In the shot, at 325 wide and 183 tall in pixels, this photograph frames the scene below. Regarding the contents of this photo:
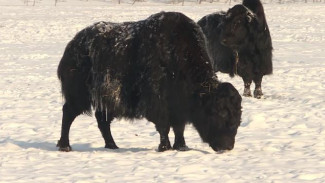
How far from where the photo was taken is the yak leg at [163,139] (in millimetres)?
8078

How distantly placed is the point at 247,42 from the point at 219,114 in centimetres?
565

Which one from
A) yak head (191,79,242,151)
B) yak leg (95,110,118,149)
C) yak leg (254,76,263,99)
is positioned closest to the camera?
yak head (191,79,242,151)

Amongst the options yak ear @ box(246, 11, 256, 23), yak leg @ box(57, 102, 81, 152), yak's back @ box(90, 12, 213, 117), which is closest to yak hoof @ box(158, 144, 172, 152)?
yak's back @ box(90, 12, 213, 117)

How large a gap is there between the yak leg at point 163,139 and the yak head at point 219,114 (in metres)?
0.55

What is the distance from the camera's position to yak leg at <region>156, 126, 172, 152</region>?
8.08 m

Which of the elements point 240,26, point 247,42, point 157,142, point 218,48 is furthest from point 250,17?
point 157,142

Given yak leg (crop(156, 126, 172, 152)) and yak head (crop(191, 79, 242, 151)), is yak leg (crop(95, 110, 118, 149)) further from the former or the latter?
yak head (crop(191, 79, 242, 151))

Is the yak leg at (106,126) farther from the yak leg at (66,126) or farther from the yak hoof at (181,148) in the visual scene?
the yak hoof at (181,148)

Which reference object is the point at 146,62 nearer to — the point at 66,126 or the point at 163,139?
the point at 163,139

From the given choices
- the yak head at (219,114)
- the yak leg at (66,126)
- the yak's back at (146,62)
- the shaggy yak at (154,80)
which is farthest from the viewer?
the yak leg at (66,126)

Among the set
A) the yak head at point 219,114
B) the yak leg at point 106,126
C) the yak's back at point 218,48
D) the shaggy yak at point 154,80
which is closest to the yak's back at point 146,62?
the shaggy yak at point 154,80

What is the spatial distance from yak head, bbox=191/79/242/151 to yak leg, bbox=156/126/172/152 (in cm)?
55

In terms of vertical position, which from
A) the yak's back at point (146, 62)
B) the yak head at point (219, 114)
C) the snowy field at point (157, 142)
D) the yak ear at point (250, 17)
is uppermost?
the yak ear at point (250, 17)

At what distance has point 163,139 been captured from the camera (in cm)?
812
